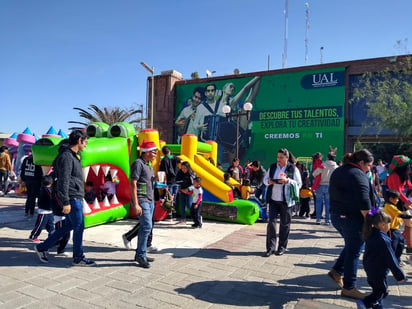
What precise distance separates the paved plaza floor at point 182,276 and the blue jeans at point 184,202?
3.85ft

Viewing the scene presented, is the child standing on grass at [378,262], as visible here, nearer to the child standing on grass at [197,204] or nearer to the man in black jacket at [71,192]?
the man in black jacket at [71,192]

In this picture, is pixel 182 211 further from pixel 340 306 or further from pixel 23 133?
pixel 23 133

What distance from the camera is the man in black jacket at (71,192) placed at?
3.84 m

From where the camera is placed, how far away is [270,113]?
1862 centimetres

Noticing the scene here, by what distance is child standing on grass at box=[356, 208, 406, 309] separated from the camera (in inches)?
112

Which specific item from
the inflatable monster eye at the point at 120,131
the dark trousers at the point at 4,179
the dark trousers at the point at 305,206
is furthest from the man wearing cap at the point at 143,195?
the dark trousers at the point at 4,179

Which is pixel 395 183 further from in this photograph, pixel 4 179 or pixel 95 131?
pixel 4 179

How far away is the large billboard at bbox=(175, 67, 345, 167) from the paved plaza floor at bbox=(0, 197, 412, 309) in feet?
34.0

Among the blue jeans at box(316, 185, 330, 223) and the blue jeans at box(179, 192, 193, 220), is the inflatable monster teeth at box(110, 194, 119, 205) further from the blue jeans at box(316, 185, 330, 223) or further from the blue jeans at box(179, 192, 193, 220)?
the blue jeans at box(316, 185, 330, 223)

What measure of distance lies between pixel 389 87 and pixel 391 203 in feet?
39.6

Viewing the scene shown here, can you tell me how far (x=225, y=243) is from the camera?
550cm

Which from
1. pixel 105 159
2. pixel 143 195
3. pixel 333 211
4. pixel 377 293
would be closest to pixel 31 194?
pixel 105 159

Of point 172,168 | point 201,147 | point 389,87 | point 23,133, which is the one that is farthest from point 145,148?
point 389,87

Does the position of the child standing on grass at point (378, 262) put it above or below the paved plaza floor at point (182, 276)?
above
